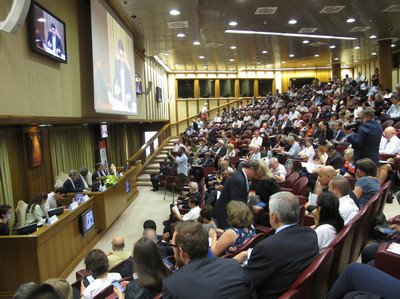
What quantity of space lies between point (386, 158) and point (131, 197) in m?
6.54

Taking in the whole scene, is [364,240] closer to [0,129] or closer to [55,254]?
[55,254]

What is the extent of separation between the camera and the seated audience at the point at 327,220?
89.7 inches

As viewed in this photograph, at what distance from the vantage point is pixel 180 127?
19.2 meters

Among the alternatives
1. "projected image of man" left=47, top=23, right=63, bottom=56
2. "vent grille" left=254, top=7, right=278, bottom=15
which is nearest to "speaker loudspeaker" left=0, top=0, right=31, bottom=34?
"projected image of man" left=47, top=23, right=63, bottom=56

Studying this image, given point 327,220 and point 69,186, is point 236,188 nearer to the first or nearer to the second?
point 327,220

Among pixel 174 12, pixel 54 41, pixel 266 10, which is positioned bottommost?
pixel 54 41

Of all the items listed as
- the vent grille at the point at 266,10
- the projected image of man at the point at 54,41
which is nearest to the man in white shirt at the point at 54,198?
the projected image of man at the point at 54,41

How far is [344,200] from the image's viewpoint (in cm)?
292

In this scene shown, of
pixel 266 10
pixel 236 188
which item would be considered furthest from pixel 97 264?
pixel 266 10

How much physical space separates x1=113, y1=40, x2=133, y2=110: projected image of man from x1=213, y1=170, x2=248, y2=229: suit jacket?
4.43 metres

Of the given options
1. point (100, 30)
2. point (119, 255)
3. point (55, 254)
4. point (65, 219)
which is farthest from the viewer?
point (100, 30)

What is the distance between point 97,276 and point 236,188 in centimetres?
168

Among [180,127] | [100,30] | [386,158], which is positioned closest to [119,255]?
[100,30]

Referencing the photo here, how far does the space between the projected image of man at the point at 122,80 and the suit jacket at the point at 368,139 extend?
5.10 meters
